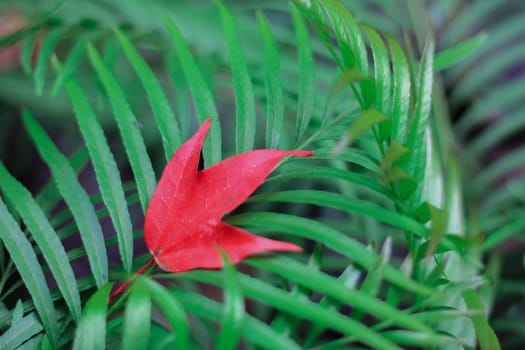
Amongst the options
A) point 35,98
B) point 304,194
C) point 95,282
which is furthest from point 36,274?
point 35,98

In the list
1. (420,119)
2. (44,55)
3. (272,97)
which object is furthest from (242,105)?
(44,55)

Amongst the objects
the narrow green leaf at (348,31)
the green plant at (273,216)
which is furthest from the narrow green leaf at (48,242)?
the narrow green leaf at (348,31)

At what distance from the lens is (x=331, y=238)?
0.35 meters

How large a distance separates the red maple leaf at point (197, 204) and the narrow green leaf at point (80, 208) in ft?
0.09

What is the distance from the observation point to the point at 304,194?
0.39 metres

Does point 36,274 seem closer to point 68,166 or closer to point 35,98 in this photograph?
point 68,166

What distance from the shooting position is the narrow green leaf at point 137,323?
300 mm

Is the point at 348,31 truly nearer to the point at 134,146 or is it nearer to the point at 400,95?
the point at 400,95

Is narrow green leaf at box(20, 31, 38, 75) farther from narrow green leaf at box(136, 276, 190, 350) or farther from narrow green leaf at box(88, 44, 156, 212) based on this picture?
narrow green leaf at box(136, 276, 190, 350)

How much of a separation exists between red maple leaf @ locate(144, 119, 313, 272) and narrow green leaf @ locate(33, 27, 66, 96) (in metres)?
0.29

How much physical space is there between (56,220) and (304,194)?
21 cm

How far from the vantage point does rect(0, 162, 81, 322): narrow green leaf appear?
1.29 ft

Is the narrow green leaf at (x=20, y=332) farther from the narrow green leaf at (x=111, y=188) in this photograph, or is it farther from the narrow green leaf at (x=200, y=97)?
the narrow green leaf at (x=200, y=97)

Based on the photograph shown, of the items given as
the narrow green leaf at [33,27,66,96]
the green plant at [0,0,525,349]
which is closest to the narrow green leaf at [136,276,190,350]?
the green plant at [0,0,525,349]
